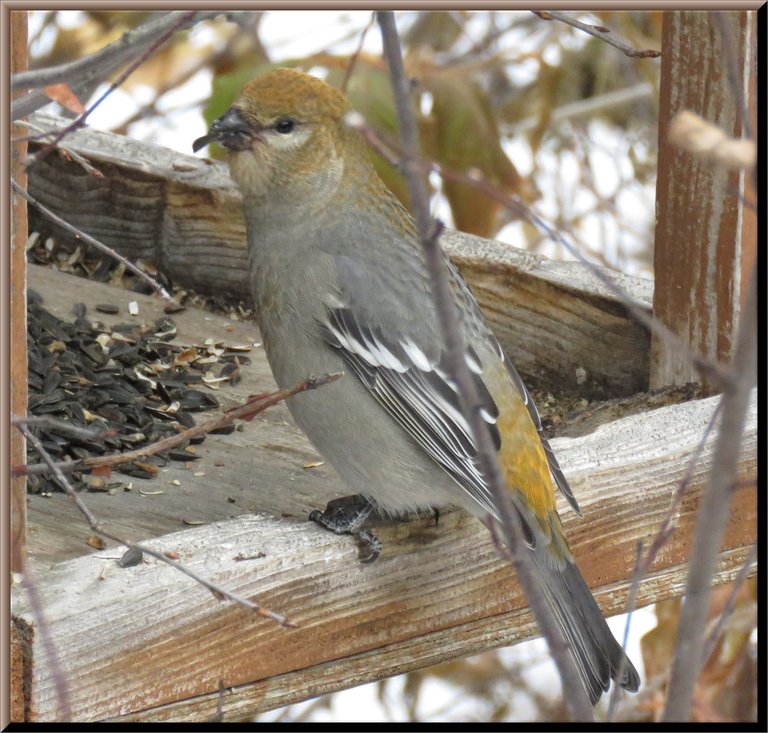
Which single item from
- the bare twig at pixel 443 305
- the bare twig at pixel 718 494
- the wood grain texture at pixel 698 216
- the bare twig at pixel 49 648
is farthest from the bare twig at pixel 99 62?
the wood grain texture at pixel 698 216

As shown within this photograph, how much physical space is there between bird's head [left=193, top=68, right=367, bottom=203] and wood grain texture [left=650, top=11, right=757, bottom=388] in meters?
0.88

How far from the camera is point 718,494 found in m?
1.31

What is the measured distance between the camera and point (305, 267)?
296cm

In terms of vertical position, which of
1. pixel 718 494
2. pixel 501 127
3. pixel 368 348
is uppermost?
pixel 501 127

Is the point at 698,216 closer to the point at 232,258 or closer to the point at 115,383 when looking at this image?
the point at 232,258

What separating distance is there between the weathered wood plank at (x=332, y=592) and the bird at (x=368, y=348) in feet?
0.33

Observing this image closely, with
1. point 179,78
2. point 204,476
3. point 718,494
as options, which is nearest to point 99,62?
point 718,494

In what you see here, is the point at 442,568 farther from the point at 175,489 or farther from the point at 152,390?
the point at 152,390

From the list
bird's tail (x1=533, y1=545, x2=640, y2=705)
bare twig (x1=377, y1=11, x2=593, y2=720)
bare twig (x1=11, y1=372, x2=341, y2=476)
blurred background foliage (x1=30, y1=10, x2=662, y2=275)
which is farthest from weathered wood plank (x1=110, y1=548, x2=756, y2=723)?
blurred background foliage (x1=30, y1=10, x2=662, y2=275)

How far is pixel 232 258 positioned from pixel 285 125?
1.01m

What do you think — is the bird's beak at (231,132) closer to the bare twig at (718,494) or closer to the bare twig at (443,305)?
the bare twig at (443,305)

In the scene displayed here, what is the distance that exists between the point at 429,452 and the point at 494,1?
40.7 inches

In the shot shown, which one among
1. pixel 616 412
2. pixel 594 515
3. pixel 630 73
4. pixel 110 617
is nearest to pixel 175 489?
pixel 110 617

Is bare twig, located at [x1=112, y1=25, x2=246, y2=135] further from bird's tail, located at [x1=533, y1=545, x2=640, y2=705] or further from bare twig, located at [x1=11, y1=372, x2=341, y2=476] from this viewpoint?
bare twig, located at [x1=11, y1=372, x2=341, y2=476]
